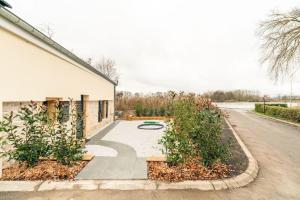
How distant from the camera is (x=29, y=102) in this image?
21.2ft

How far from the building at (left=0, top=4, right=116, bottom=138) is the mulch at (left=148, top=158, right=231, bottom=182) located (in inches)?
127

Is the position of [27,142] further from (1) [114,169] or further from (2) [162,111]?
(2) [162,111]

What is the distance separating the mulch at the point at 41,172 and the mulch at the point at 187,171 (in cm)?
190

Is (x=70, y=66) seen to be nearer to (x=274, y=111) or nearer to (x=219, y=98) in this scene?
(x=274, y=111)

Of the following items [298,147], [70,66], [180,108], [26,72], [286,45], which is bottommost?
[298,147]

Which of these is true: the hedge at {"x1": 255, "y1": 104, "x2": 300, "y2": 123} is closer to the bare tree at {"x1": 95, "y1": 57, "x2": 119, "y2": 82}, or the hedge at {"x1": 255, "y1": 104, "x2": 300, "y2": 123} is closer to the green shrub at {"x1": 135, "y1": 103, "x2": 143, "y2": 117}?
the green shrub at {"x1": 135, "y1": 103, "x2": 143, "y2": 117}

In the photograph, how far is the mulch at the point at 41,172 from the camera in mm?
5281

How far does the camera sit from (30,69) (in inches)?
253

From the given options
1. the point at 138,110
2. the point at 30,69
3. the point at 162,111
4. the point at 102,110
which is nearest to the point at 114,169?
the point at 30,69

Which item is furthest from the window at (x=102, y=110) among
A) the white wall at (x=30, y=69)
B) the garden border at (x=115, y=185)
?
the garden border at (x=115, y=185)

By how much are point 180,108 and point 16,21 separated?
193 inches

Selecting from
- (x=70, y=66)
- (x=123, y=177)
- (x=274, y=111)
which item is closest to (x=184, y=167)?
(x=123, y=177)

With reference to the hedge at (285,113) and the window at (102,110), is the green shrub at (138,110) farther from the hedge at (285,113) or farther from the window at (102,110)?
the hedge at (285,113)

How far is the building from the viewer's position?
5.38 metres
